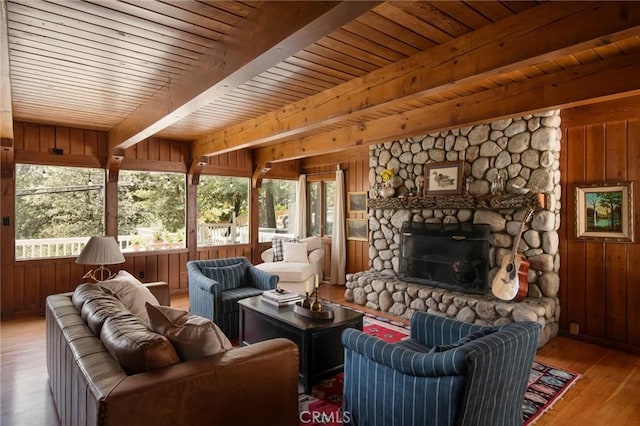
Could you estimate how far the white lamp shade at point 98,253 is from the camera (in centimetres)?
372

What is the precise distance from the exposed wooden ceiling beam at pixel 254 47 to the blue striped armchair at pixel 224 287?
182cm

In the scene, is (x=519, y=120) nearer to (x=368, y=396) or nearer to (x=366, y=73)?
(x=366, y=73)

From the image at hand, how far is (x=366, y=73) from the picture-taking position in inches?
119

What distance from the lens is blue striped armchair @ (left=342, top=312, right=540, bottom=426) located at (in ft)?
5.50

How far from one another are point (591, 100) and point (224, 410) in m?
3.37

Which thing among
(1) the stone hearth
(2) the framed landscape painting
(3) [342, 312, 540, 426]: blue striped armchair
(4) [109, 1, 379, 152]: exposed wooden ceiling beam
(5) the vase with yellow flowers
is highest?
(4) [109, 1, 379, 152]: exposed wooden ceiling beam

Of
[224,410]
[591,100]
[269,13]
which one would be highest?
[269,13]

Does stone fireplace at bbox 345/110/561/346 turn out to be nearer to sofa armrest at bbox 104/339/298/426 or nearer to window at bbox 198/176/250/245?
window at bbox 198/176/250/245

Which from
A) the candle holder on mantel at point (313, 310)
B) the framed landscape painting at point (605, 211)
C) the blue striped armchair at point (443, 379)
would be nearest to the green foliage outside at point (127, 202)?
the candle holder on mantel at point (313, 310)

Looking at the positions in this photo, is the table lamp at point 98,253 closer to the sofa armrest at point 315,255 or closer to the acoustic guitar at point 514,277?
the sofa armrest at point 315,255

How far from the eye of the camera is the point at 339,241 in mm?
6879

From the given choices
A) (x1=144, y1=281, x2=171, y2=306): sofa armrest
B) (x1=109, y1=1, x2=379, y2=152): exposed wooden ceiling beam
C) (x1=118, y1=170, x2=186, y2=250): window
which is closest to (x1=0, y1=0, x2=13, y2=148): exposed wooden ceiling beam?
(x1=109, y1=1, x2=379, y2=152): exposed wooden ceiling beam

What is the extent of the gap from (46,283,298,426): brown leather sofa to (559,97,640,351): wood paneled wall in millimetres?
3692

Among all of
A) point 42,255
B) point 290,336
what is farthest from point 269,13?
point 42,255
